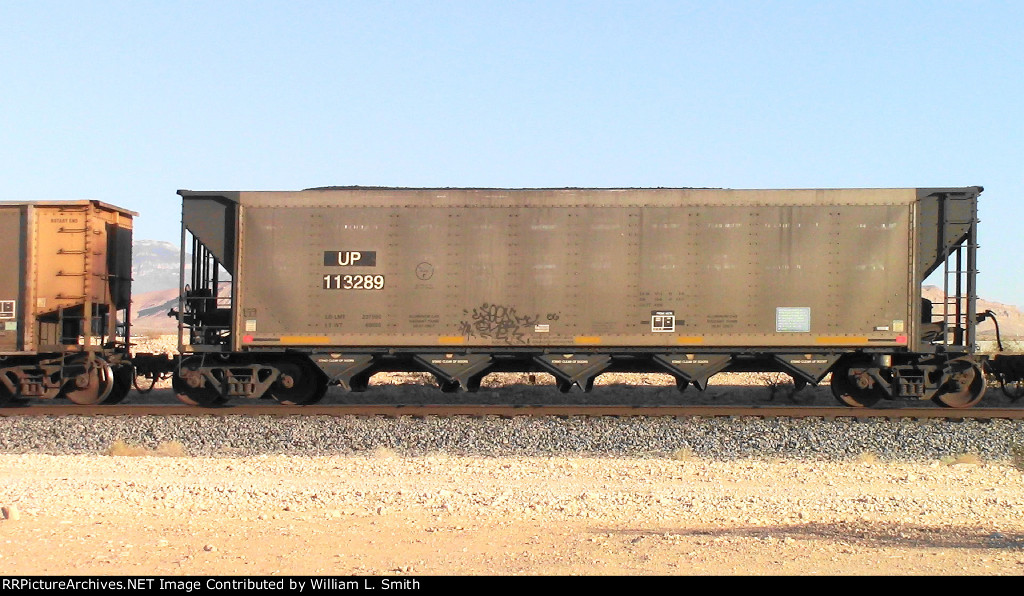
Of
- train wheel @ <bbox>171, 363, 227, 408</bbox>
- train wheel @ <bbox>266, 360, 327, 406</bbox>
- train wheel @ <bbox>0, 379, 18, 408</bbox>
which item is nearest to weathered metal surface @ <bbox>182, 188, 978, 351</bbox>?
train wheel @ <bbox>266, 360, 327, 406</bbox>

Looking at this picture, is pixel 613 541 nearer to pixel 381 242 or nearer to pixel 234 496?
pixel 234 496

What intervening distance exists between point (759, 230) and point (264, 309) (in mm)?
7762

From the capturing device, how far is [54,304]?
1434 cm

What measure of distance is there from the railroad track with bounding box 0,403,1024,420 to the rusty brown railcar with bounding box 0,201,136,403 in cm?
89

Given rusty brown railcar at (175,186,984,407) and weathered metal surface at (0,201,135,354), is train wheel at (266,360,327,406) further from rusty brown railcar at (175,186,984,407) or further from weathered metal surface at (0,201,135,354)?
weathered metal surface at (0,201,135,354)

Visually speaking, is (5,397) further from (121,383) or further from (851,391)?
(851,391)

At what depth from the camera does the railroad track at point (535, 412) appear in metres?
12.7

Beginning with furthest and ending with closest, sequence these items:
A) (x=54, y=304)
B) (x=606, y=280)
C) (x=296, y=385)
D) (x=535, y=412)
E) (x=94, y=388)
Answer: (x=94, y=388) < (x=54, y=304) < (x=296, y=385) < (x=606, y=280) < (x=535, y=412)

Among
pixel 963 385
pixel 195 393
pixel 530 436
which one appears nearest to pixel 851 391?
pixel 963 385

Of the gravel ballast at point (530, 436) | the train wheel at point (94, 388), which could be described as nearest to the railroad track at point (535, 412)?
Answer: the gravel ballast at point (530, 436)

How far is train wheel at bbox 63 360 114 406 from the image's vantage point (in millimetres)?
14453

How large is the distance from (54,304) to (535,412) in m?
8.16

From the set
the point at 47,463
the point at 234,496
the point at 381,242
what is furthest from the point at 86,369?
the point at 234,496

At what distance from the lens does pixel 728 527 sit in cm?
674
